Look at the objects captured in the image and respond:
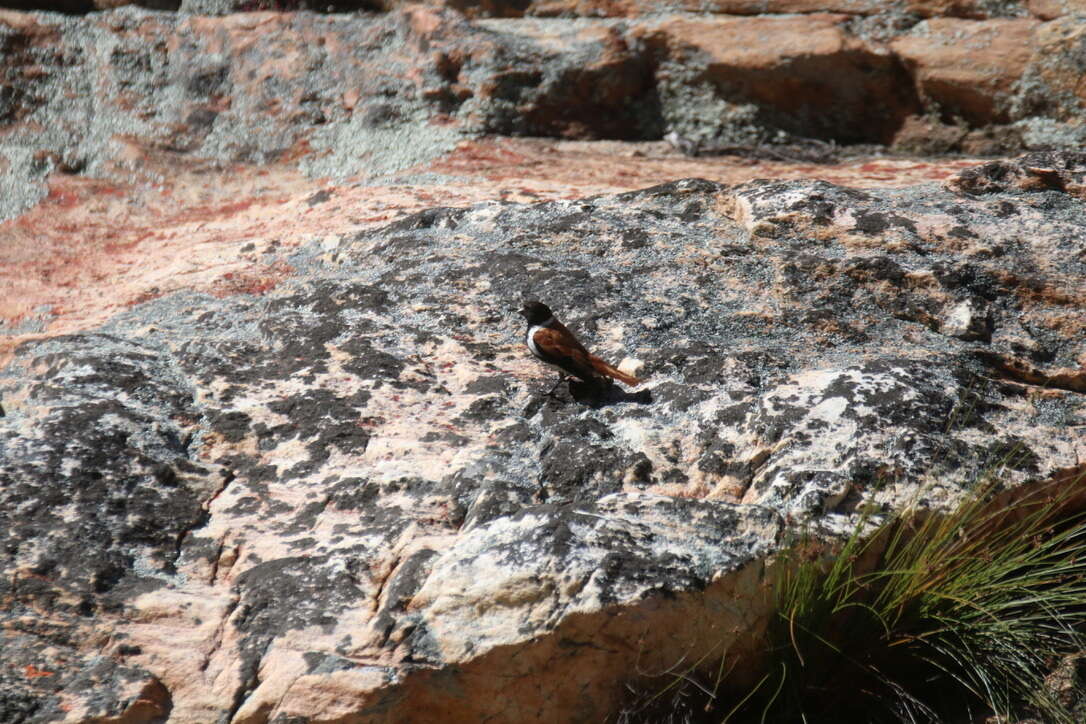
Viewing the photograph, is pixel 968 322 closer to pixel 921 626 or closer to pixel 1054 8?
pixel 921 626

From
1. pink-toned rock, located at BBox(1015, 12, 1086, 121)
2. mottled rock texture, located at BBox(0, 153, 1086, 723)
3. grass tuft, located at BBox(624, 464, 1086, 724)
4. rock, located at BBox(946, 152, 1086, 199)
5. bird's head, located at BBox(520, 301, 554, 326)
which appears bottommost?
grass tuft, located at BBox(624, 464, 1086, 724)

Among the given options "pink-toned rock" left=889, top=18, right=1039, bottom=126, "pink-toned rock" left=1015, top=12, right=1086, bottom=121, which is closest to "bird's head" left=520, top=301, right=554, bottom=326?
"pink-toned rock" left=889, top=18, right=1039, bottom=126

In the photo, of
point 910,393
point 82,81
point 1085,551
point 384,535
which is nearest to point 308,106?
point 82,81

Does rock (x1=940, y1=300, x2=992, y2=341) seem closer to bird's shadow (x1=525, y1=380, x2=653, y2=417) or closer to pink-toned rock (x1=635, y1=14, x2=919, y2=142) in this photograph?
bird's shadow (x1=525, y1=380, x2=653, y2=417)

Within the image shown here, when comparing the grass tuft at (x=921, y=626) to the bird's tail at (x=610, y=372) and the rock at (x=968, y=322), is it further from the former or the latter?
the bird's tail at (x=610, y=372)

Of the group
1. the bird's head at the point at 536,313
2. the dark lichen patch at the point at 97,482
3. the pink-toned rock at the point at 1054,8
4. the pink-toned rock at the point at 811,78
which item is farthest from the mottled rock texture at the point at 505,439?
the pink-toned rock at the point at 1054,8

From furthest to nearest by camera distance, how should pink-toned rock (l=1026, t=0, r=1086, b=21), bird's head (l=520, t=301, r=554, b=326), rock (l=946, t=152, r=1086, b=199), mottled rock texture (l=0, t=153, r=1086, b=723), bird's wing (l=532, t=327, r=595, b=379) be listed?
1. pink-toned rock (l=1026, t=0, r=1086, b=21)
2. rock (l=946, t=152, r=1086, b=199)
3. bird's head (l=520, t=301, r=554, b=326)
4. bird's wing (l=532, t=327, r=595, b=379)
5. mottled rock texture (l=0, t=153, r=1086, b=723)

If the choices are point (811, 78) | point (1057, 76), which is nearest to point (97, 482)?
point (811, 78)
